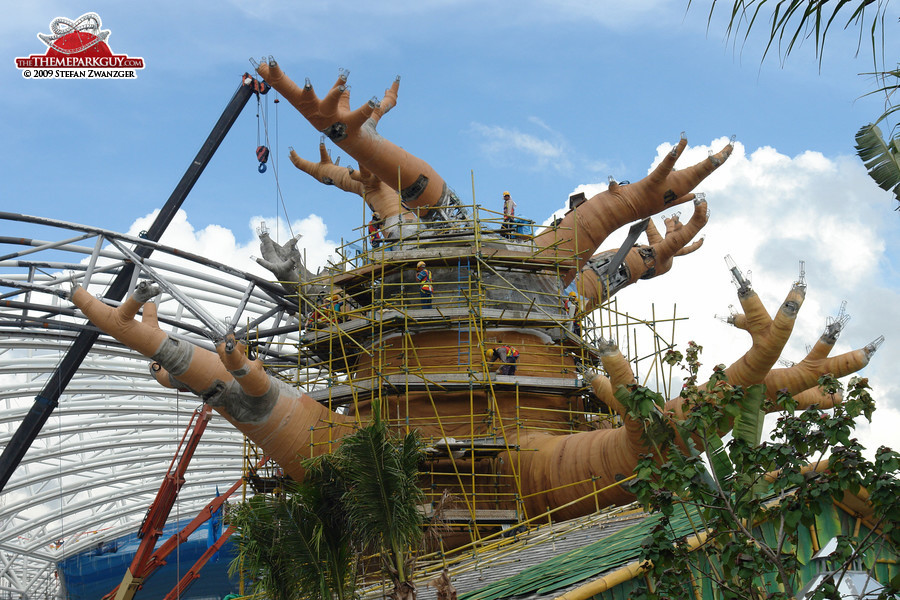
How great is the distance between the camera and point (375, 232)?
78.3ft

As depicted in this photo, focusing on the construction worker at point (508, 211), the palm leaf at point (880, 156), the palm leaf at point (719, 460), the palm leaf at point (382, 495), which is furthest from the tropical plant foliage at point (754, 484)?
the construction worker at point (508, 211)

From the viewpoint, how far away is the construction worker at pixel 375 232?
24.1m

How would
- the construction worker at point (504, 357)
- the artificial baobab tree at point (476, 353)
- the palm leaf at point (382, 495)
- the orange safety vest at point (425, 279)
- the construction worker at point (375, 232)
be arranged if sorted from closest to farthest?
the palm leaf at point (382, 495) < the artificial baobab tree at point (476, 353) < the construction worker at point (504, 357) < the orange safety vest at point (425, 279) < the construction worker at point (375, 232)

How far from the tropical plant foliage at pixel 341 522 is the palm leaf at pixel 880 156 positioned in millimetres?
6820

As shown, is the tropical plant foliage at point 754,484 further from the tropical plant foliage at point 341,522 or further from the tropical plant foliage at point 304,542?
the tropical plant foliage at point 304,542

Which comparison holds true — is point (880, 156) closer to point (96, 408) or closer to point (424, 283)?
point (424, 283)

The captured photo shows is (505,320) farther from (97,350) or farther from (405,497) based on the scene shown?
(97,350)

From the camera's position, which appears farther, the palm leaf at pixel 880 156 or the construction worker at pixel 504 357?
the construction worker at pixel 504 357

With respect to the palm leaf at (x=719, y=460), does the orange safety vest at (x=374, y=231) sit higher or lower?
higher

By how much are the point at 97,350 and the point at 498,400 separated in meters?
16.4

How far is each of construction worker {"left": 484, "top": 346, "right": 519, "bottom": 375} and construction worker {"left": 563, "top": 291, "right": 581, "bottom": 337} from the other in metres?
2.16

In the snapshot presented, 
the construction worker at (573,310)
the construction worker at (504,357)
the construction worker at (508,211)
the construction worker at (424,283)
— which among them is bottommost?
the construction worker at (504,357)

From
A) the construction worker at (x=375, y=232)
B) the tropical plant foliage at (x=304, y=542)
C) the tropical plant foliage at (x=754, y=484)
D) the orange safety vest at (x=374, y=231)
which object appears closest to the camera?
the tropical plant foliage at (x=754, y=484)

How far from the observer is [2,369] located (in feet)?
107
